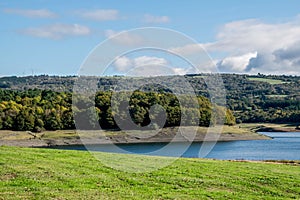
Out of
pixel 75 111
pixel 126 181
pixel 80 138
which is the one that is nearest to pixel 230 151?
pixel 75 111

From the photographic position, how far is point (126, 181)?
2050cm

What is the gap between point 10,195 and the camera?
16.0 m

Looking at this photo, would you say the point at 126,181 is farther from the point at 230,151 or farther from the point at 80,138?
the point at 80,138

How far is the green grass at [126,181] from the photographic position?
1750cm

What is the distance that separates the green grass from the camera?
17.5 m

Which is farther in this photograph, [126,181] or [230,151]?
[230,151]

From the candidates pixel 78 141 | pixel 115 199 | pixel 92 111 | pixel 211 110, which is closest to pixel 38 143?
pixel 78 141

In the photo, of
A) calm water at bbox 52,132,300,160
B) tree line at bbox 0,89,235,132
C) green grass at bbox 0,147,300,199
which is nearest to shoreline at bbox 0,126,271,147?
tree line at bbox 0,89,235,132

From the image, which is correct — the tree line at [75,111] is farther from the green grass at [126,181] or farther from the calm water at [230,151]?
the green grass at [126,181]

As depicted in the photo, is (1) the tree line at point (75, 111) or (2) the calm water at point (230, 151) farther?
(1) the tree line at point (75, 111)

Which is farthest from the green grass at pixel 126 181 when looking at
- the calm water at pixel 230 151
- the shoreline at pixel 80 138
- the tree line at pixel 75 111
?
the shoreline at pixel 80 138

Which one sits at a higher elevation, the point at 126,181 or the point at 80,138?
the point at 126,181

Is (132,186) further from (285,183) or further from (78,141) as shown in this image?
(78,141)

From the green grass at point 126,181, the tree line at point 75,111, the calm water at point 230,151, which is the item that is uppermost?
the tree line at point 75,111
